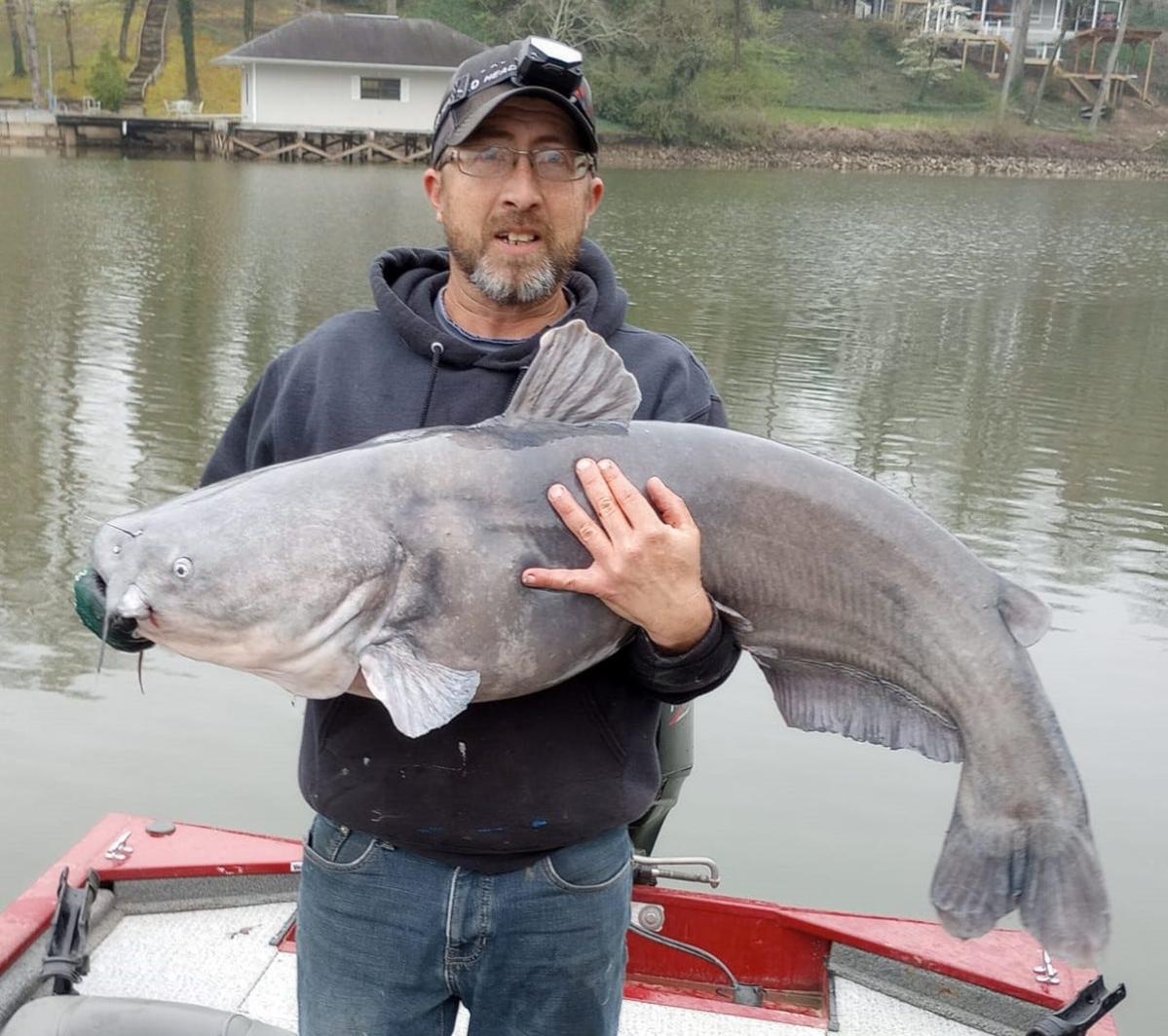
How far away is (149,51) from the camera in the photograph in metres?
45.8

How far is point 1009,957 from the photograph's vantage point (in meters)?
3.61

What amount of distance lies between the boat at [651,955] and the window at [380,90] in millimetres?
39953

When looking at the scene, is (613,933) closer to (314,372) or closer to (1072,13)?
(314,372)

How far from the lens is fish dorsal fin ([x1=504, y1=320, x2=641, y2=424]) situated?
2.20 m

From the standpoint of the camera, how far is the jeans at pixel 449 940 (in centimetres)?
227

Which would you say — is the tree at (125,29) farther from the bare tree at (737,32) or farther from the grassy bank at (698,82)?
the bare tree at (737,32)

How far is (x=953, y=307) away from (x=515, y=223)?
697 inches

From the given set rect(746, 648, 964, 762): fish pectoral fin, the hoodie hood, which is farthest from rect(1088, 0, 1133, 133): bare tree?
rect(746, 648, 964, 762): fish pectoral fin

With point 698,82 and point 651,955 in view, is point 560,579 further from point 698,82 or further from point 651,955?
point 698,82

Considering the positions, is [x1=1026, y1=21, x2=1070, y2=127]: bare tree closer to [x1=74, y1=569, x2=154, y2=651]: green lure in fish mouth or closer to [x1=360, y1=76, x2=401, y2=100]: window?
[x1=360, y1=76, x2=401, y2=100]: window

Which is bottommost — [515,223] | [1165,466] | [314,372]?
[1165,466]

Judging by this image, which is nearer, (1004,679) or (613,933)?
(1004,679)

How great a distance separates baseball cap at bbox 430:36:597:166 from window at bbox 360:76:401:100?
4106cm

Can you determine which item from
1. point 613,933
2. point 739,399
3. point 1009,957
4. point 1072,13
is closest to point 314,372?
point 613,933
